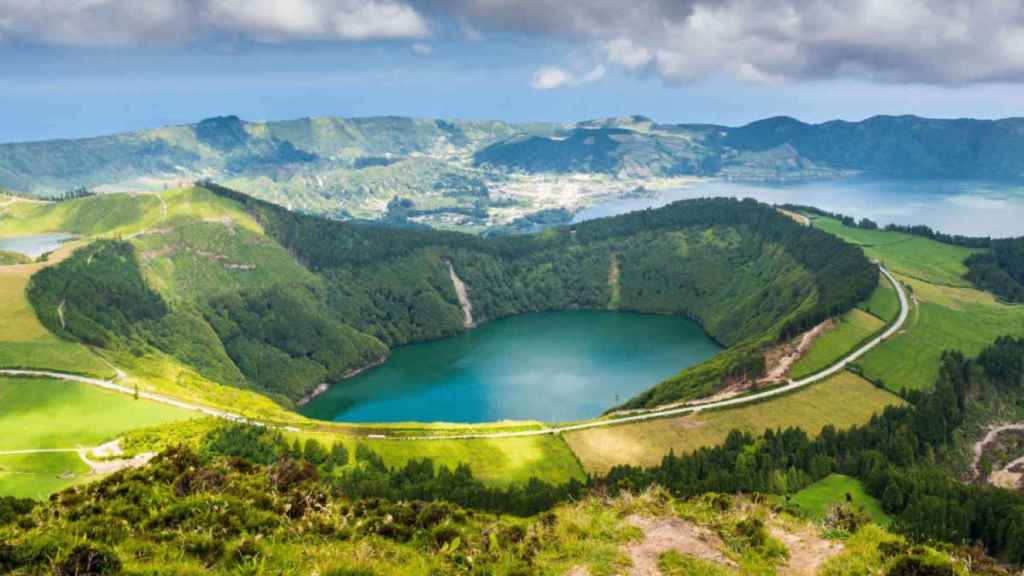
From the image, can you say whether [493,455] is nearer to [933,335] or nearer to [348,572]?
[348,572]

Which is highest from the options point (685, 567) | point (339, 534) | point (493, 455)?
point (685, 567)

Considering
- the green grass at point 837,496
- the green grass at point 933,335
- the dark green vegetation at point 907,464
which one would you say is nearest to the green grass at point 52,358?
the dark green vegetation at point 907,464

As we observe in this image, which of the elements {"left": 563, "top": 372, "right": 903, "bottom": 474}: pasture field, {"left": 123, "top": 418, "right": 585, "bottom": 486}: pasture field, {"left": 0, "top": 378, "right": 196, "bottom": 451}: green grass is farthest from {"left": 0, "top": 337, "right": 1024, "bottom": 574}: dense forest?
{"left": 0, "top": 378, "right": 196, "bottom": 451}: green grass

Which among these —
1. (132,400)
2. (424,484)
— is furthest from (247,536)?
(132,400)

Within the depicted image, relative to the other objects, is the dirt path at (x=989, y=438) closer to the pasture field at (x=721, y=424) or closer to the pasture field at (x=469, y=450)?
the pasture field at (x=721, y=424)

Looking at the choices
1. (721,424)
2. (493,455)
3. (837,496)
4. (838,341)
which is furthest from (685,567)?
(838,341)

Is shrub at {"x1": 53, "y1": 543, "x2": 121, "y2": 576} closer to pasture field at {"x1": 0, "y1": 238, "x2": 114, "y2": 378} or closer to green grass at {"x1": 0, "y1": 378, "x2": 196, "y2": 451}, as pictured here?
green grass at {"x1": 0, "y1": 378, "x2": 196, "y2": 451}

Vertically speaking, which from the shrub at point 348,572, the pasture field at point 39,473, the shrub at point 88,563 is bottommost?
the pasture field at point 39,473

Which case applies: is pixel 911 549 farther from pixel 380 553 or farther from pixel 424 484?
pixel 424 484
